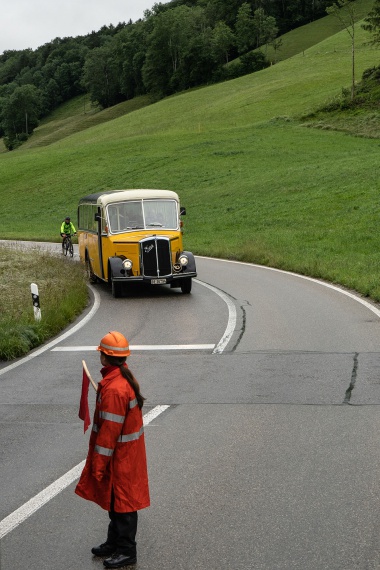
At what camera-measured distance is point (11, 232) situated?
163 ft

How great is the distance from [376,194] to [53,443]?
34.4m

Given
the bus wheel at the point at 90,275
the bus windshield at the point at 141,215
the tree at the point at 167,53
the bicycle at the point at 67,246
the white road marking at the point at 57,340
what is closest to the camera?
the white road marking at the point at 57,340

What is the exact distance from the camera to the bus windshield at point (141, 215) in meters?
22.0

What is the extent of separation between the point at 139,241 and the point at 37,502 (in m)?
14.8

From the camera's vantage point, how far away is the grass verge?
14008 millimetres

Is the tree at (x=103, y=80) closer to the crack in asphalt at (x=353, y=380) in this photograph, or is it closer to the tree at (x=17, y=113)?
the tree at (x=17, y=113)

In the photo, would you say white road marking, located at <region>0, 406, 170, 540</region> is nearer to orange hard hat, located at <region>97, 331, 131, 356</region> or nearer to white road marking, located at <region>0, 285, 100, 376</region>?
orange hard hat, located at <region>97, 331, 131, 356</region>

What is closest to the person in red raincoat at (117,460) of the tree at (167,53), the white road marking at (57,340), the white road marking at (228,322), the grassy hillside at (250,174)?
the white road marking at (57,340)

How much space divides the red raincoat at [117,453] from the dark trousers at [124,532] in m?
0.10

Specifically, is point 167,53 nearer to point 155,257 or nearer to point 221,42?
point 221,42

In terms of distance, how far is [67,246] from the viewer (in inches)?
1332

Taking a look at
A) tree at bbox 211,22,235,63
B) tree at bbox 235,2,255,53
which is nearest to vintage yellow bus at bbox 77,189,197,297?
tree at bbox 211,22,235,63

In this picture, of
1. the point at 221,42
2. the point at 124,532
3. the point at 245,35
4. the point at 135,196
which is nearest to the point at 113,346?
the point at 124,532

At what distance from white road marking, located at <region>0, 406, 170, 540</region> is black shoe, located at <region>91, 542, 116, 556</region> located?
79cm
